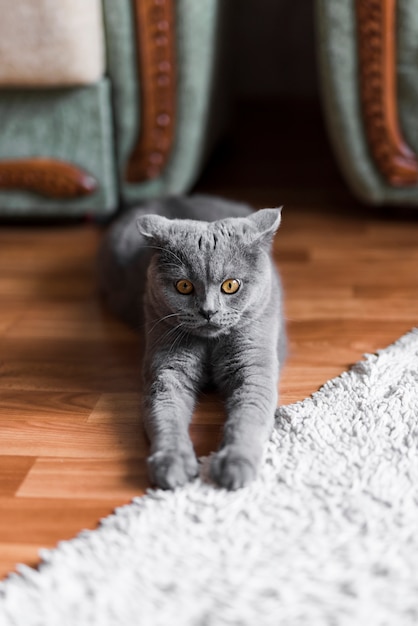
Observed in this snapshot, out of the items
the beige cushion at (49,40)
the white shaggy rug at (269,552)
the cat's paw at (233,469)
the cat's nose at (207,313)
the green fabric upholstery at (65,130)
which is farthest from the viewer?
the green fabric upholstery at (65,130)

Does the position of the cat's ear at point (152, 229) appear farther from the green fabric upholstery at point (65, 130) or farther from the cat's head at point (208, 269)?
the green fabric upholstery at point (65, 130)

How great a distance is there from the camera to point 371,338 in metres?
1.47

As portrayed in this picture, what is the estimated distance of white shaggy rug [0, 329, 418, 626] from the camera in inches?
31.7

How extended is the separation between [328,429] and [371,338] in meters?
0.38

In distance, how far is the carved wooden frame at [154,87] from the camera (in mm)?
1843

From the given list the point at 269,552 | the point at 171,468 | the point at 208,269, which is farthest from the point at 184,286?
the point at 269,552

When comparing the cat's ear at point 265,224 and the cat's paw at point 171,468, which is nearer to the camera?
the cat's paw at point 171,468

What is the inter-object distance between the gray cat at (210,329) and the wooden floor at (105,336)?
0.21 feet

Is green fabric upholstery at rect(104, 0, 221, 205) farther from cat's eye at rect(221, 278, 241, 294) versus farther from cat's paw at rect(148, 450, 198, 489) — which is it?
cat's paw at rect(148, 450, 198, 489)

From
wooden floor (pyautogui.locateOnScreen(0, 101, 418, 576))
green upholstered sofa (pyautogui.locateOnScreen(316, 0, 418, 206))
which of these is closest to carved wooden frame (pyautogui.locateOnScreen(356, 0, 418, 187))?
green upholstered sofa (pyautogui.locateOnScreen(316, 0, 418, 206))

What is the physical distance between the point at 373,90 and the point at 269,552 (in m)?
1.33

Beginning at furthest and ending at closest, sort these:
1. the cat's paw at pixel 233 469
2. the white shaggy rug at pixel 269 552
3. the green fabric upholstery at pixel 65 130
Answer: the green fabric upholstery at pixel 65 130
the cat's paw at pixel 233 469
the white shaggy rug at pixel 269 552

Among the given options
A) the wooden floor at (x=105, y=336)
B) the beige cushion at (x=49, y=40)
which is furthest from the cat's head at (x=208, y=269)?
the beige cushion at (x=49, y=40)

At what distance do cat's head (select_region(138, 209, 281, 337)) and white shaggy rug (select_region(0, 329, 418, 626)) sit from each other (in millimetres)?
210
